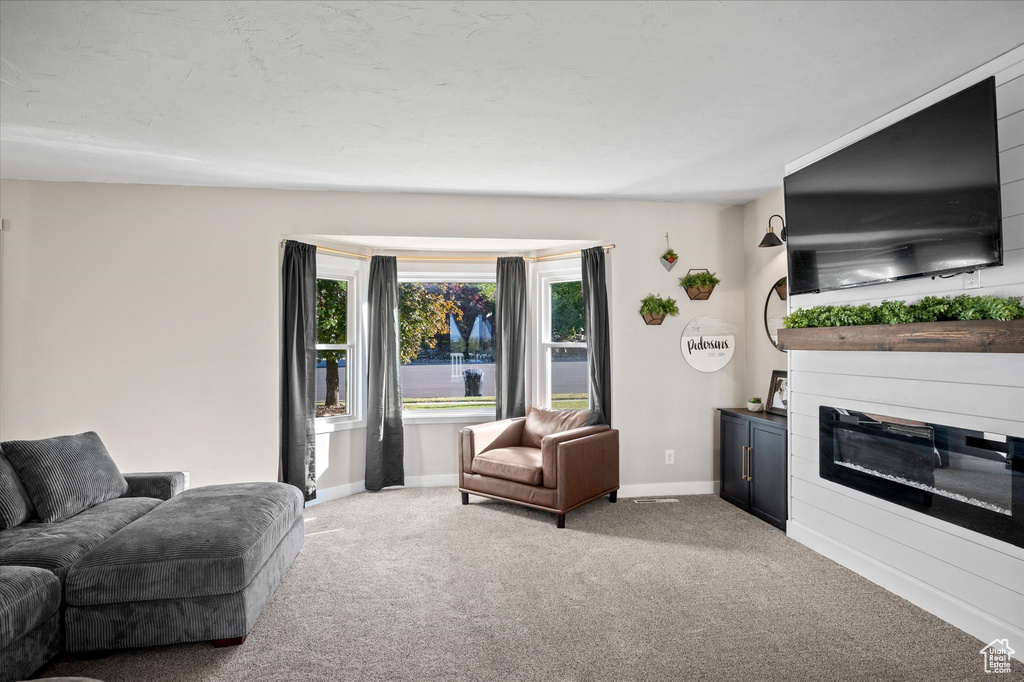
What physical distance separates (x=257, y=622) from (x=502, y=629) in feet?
3.85

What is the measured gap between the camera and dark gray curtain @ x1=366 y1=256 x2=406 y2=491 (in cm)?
493

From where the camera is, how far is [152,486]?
3375mm

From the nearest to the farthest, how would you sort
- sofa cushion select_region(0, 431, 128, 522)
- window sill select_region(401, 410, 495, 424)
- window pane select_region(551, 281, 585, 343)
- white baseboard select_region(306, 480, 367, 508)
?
sofa cushion select_region(0, 431, 128, 522)
white baseboard select_region(306, 480, 367, 508)
window sill select_region(401, 410, 495, 424)
window pane select_region(551, 281, 585, 343)

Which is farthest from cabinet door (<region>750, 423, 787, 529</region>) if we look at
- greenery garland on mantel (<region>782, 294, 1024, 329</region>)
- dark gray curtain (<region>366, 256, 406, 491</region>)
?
dark gray curtain (<region>366, 256, 406, 491</region>)

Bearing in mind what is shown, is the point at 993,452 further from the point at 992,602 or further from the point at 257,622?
the point at 257,622

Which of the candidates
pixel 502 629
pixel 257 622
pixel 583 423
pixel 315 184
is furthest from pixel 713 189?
pixel 257 622

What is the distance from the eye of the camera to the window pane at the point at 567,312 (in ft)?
17.4

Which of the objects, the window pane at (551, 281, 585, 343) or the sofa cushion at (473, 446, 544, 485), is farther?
the window pane at (551, 281, 585, 343)

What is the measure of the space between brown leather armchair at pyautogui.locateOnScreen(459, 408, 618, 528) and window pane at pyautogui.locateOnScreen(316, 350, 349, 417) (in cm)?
129

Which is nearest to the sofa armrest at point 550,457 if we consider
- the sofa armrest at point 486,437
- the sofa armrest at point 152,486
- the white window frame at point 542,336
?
the sofa armrest at point 486,437

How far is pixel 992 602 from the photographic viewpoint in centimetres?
241

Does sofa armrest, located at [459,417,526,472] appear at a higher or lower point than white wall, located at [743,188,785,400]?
lower

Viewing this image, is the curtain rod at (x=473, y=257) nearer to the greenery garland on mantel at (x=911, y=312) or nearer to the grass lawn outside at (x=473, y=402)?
the grass lawn outside at (x=473, y=402)

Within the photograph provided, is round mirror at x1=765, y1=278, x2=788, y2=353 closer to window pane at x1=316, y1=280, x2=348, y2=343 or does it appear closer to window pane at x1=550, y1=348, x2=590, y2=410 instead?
window pane at x1=550, y1=348, x2=590, y2=410
